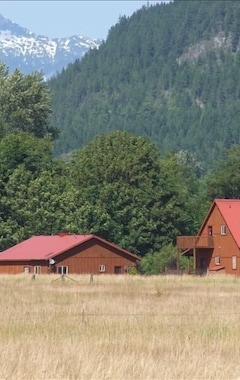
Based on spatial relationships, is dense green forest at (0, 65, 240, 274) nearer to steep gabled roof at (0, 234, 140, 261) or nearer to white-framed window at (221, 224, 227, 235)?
white-framed window at (221, 224, 227, 235)

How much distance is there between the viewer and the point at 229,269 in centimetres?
7569

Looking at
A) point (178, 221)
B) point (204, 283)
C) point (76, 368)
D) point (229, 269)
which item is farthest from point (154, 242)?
point (76, 368)

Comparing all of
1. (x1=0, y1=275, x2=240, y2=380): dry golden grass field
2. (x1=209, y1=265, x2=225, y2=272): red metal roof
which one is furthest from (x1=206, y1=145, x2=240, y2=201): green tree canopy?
(x1=0, y1=275, x2=240, y2=380): dry golden grass field

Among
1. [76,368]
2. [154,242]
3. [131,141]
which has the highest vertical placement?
[131,141]

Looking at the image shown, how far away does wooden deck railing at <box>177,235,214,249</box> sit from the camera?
76500 millimetres

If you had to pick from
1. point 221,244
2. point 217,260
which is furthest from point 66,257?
point 221,244

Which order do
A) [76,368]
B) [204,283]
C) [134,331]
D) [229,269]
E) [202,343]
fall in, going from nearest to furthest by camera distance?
[76,368] → [202,343] → [134,331] → [204,283] → [229,269]

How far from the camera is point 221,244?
7700 cm

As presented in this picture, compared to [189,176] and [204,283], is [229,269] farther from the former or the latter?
[189,176]

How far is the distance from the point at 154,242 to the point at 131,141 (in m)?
12.9

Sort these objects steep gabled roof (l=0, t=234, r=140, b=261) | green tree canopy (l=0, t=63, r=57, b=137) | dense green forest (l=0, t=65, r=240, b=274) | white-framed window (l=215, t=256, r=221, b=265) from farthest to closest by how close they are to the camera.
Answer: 1. green tree canopy (l=0, t=63, r=57, b=137)
2. dense green forest (l=0, t=65, r=240, b=274)
3. white-framed window (l=215, t=256, r=221, b=265)
4. steep gabled roof (l=0, t=234, r=140, b=261)

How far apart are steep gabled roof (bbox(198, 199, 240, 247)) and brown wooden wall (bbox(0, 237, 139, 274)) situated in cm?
692

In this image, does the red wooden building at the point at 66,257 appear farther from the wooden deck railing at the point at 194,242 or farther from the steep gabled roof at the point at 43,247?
the wooden deck railing at the point at 194,242

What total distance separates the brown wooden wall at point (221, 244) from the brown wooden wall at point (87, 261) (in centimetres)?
591
